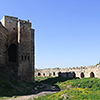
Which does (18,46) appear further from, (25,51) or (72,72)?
(72,72)

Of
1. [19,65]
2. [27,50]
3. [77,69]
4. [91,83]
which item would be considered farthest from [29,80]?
[77,69]

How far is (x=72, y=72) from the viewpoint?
1359 inches

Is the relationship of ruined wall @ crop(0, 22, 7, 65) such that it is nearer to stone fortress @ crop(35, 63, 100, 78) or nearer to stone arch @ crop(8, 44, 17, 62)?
stone arch @ crop(8, 44, 17, 62)

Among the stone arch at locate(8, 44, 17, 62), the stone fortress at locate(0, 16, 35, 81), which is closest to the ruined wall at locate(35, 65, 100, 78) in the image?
the stone fortress at locate(0, 16, 35, 81)

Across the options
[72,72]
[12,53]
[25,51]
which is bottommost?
[72,72]

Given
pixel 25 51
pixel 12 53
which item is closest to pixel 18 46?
pixel 25 51

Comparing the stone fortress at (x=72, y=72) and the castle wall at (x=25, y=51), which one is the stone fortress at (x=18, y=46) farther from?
the stone fortress at (x=72, y=72)

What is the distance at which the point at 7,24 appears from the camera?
25016 mm

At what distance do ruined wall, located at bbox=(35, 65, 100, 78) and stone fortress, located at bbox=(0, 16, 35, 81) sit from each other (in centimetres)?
1274

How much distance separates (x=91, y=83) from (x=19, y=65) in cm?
1273

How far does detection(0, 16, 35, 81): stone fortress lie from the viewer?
23711mm

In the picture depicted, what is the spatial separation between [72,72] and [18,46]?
17.1m

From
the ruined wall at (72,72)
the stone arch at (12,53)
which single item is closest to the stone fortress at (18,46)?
the stone arch at (12,53)

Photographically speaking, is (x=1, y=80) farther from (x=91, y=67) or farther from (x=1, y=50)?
(x=91, y=67)
